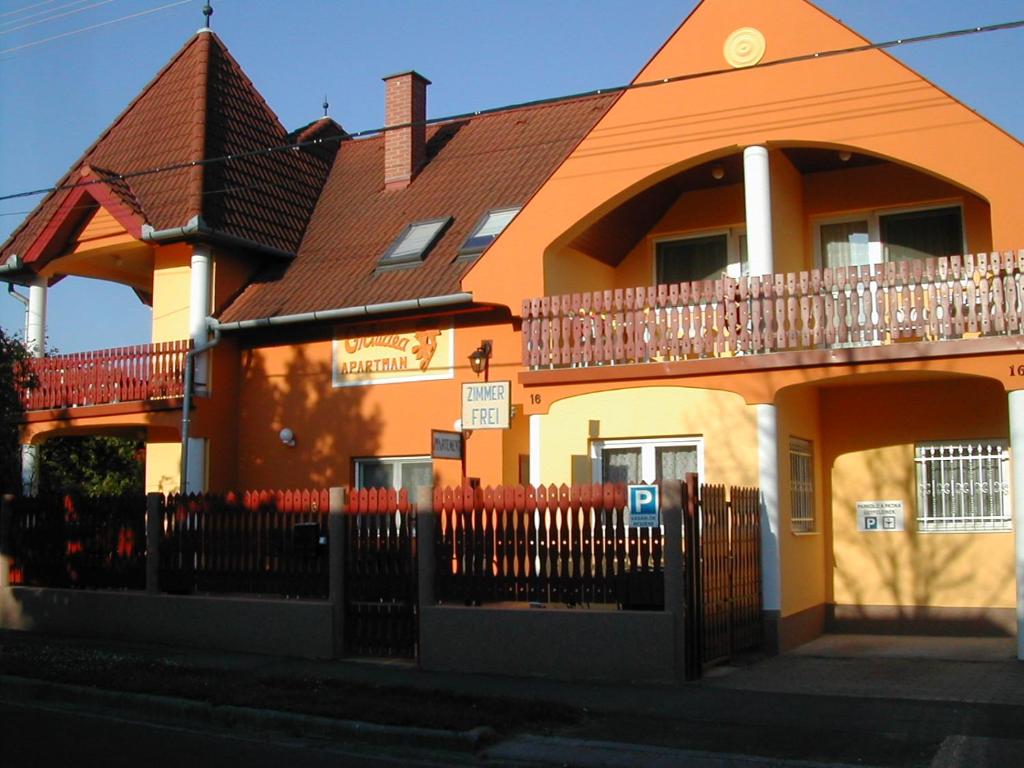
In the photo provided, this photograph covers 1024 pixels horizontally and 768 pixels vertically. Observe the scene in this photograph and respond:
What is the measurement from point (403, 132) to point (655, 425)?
31.3ft

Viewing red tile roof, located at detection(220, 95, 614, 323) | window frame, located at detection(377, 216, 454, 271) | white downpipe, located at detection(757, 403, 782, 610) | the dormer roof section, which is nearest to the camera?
white downpipe, located at detection(757, 403, 782, 610)

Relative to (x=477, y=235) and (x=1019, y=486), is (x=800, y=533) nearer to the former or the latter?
(x=1019, y=486)

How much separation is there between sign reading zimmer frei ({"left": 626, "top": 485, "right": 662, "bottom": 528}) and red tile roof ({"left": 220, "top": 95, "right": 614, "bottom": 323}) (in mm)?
6389

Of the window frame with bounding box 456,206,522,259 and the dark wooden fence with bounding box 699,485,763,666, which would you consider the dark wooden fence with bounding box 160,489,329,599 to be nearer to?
the dark wooden fence with bounding box 699,485,763,666

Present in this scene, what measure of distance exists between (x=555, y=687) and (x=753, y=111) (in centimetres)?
784

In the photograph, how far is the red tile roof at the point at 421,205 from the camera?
19.5m

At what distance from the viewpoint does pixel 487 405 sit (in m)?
15.2

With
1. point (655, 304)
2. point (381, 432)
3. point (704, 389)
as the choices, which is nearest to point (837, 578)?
point (704, 389)

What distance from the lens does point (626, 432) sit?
16.0 m

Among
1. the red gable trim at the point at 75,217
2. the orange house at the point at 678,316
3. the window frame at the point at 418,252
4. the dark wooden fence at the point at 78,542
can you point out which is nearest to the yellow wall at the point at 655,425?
the orange house at the point at 678,316

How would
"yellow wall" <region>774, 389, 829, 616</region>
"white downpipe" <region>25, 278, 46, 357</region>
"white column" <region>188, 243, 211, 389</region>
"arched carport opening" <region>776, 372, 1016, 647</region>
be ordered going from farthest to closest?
"white downpipe" <region>25, 278, 46, 357</region>, "white column" <region>188, 243, 211, 389</region>, "arched carport opening" <region>776, 372, 1016, 647</region>, "yellow wall" <region>774, 389, 829, 616</region>

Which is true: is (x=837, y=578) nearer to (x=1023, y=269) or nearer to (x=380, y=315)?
(x=1023, y=269)

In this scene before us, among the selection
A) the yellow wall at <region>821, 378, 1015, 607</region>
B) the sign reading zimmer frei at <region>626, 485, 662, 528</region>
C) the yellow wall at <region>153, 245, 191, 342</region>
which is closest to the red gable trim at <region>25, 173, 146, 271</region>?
the yellow wall at <region>153, 245, 191, 342</region>

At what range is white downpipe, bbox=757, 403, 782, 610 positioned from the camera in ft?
46.9
